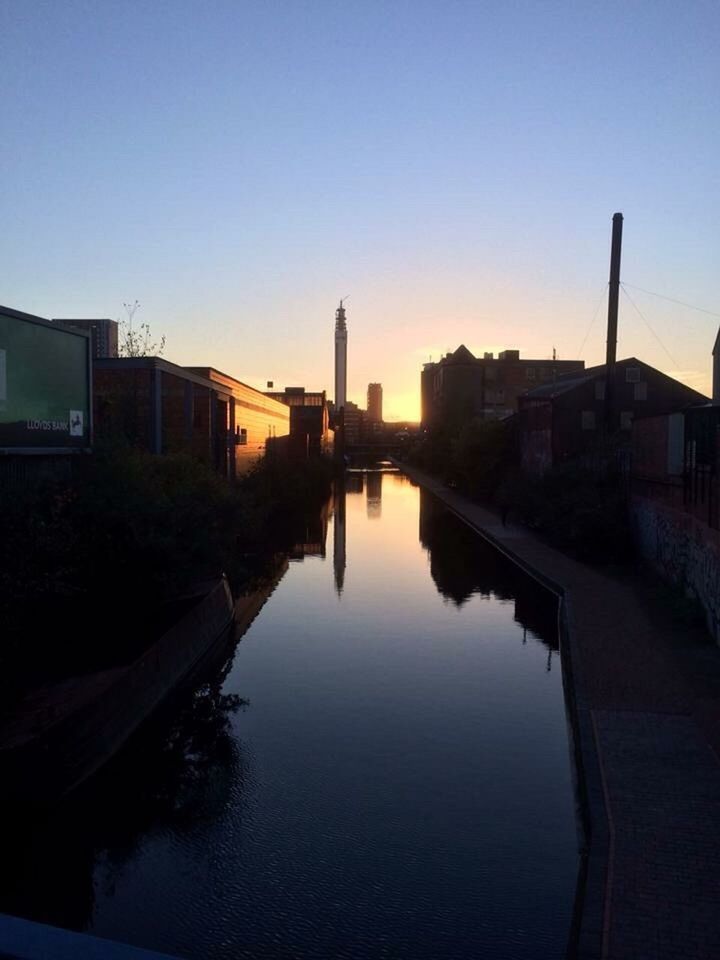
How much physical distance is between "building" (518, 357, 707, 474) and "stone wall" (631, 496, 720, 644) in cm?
1447

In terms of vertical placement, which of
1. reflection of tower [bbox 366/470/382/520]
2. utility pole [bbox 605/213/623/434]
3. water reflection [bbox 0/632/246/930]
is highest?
utility pole [bbox 605/213/623/434]

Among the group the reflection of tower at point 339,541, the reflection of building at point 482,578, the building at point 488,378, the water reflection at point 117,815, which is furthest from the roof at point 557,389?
the building at point 488,378

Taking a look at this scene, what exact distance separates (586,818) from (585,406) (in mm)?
34297

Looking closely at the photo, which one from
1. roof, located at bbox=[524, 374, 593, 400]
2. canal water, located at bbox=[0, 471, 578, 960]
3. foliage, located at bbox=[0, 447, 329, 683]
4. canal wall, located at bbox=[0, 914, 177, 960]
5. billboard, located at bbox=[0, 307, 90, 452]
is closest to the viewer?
canal wall, located at bbox=[0, 914, 177, 960]

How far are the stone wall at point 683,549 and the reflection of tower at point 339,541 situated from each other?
764 cm

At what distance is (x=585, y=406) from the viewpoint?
134 ft

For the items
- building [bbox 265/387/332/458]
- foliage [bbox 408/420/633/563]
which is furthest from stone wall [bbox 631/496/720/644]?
building [bbox 265/387/332/458]

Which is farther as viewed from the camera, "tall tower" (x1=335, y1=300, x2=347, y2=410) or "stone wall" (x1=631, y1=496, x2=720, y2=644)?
"tall tower" (x1=335, y1=300, x2=347, y2=410)

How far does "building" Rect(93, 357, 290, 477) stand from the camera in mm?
25234

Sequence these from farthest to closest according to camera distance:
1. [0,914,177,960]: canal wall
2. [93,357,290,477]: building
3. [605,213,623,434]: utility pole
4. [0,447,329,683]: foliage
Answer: [605,213,623,434]: utility pole → [93,357,290,477]: building → [0,447,329,683]: foliage → [0,914,177,960]: canal wall

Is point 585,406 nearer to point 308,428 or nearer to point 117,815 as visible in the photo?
point 117,815

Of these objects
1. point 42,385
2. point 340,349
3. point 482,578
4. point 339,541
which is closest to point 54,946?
point 42,385

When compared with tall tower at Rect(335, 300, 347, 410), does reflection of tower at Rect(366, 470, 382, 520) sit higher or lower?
lower

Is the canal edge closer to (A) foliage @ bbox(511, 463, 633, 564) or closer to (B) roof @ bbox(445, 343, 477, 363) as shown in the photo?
(A) foliage @ bbox(511, 463, 633, 564)
